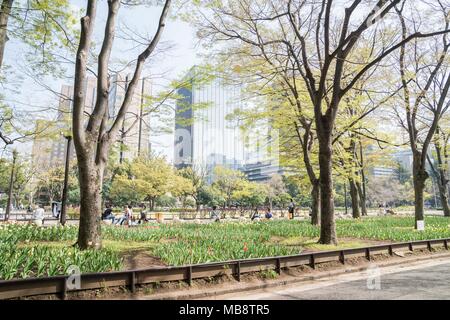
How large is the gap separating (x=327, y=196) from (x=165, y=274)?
713 cm

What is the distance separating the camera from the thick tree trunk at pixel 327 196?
36.8 ft

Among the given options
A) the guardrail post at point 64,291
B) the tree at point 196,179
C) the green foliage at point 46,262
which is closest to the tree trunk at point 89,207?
the green foliage at point 46,262

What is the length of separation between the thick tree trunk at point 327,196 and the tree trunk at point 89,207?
24.6ft

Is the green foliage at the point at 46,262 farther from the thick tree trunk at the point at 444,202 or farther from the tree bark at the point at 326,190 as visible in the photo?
the thick tree trunk at the point at 444,202

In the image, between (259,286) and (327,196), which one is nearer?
(259,286)

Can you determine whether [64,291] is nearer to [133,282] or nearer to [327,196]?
[133,282]

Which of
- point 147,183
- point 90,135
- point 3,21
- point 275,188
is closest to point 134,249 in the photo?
point 90,135

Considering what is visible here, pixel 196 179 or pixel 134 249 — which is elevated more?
pixel 196 179

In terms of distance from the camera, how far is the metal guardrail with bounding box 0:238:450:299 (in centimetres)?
498

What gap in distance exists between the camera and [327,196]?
11.3m

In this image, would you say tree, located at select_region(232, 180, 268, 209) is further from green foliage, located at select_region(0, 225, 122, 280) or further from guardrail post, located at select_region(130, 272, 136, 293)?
guardrail post, located at select_region(130, 272, 136, 293)

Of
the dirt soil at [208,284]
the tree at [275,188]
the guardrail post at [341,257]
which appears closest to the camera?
the dirt soil at [208,284]

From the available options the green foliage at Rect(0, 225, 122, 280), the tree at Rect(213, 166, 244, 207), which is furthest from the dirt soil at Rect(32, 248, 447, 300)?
the tree at Rect(213, 166, 244, 207)

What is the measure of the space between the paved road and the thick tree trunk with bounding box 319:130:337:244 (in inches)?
111
